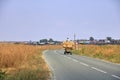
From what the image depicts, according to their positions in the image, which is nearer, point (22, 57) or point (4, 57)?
point (4, 57)

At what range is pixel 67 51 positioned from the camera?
55.4 metres

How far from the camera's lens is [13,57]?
1079 inches

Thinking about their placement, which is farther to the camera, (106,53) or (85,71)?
(106,53)

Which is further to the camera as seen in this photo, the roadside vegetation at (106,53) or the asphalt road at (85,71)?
the roadside vegetation at (106,53)

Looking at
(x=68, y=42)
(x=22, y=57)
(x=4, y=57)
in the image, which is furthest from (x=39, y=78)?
(x=68, y=42)

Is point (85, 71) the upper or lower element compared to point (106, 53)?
lower

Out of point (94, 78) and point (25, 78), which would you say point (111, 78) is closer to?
point (94, 78)

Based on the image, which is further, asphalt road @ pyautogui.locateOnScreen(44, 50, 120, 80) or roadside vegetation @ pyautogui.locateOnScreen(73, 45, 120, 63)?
roadside vegetation @ pyautogui.locateOnScreen(73, 45, 120, 63)

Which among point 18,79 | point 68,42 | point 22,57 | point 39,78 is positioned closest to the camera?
point 18,79

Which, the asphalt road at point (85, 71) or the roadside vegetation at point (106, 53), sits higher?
the roadside vegetation at point (106, 53)

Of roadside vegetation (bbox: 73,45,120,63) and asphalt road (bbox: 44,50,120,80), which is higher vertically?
roadside vegetation (bbox: 73,45,120,63)

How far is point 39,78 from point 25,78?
1024 millimetres

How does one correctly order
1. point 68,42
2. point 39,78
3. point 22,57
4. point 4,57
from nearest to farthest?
1. point 39,78
2. point 4,57
3. point 22,57
4. point 68,42

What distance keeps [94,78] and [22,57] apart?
12018mm
